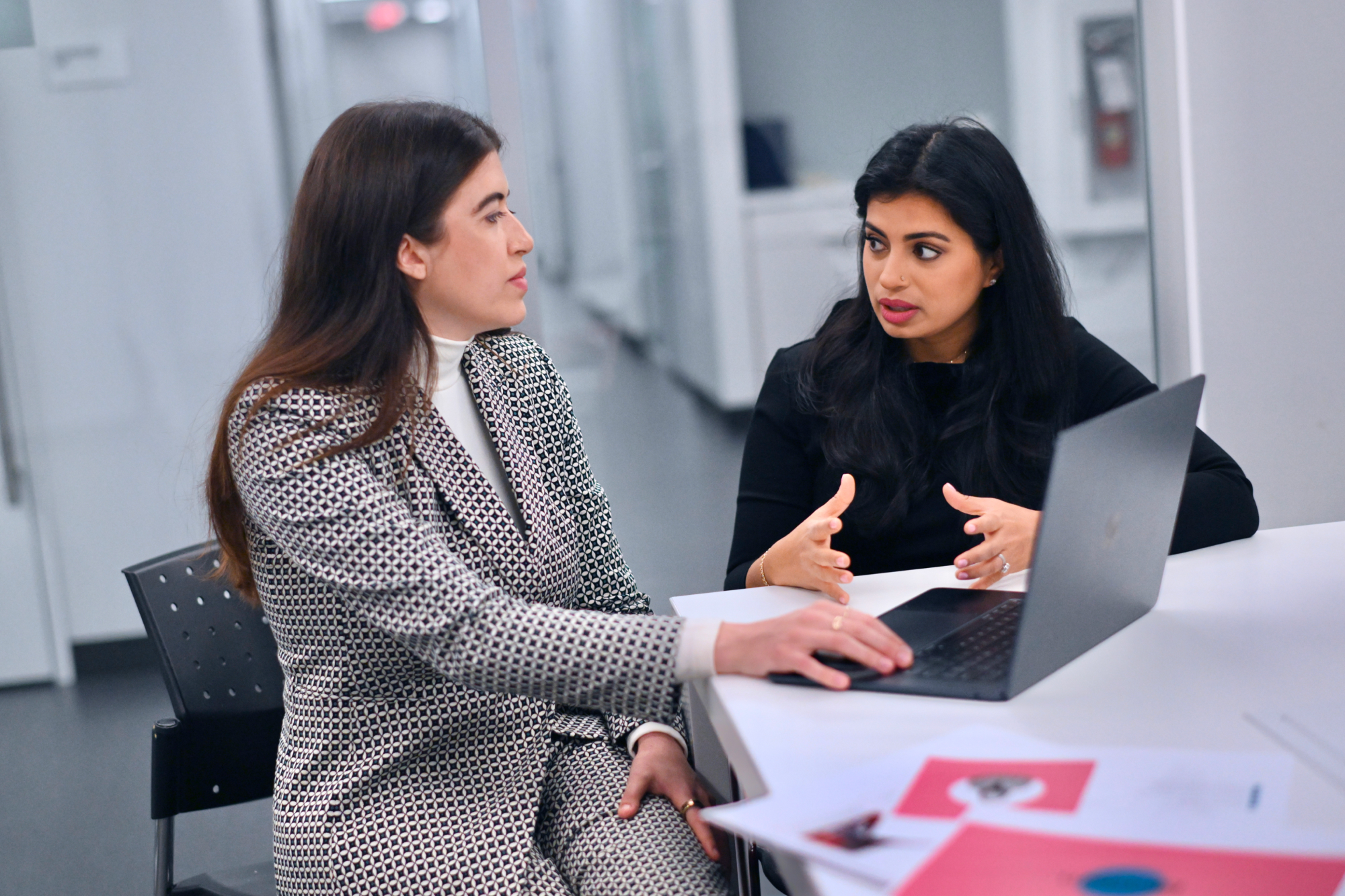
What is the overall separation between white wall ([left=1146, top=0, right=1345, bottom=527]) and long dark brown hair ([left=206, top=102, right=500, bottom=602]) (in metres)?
1.73

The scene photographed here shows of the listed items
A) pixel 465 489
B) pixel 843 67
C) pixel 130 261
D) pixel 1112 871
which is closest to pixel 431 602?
pixel 465 489

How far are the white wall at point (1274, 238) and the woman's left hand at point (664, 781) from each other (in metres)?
1.63

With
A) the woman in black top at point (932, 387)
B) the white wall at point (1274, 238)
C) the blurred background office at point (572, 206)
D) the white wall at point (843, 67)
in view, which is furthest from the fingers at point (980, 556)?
the white wall at point (843, 67)

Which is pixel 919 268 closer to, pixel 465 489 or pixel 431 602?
pixel 465 489

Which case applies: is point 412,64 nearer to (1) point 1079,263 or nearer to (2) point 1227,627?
(1) point 1079,263

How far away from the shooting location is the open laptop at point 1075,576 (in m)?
1.03

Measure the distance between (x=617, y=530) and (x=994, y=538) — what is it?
83.4 inches

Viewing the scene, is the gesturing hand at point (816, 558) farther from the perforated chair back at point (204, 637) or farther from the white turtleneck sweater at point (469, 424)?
the perforated chair back at point (204, 637)

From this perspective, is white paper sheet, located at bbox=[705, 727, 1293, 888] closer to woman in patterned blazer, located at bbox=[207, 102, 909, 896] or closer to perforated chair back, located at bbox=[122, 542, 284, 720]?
woman in patterned blazer, located at bbox=[207, 102, 909, 896]

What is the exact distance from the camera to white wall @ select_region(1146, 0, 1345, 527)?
236 centimetres

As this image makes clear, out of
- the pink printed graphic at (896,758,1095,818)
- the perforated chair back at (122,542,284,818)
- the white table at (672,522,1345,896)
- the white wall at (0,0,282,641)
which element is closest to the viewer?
the pink printed graphic at (896,758,1095,818)

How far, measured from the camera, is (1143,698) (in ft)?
3.54

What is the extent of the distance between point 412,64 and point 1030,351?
6.62 ft

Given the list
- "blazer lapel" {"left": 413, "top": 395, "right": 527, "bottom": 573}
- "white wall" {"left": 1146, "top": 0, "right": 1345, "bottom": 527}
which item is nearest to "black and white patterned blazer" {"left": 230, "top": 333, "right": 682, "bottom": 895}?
"blazer lapel" {"left": 413, "top": 395, "right": 527, "bottom": 573}
